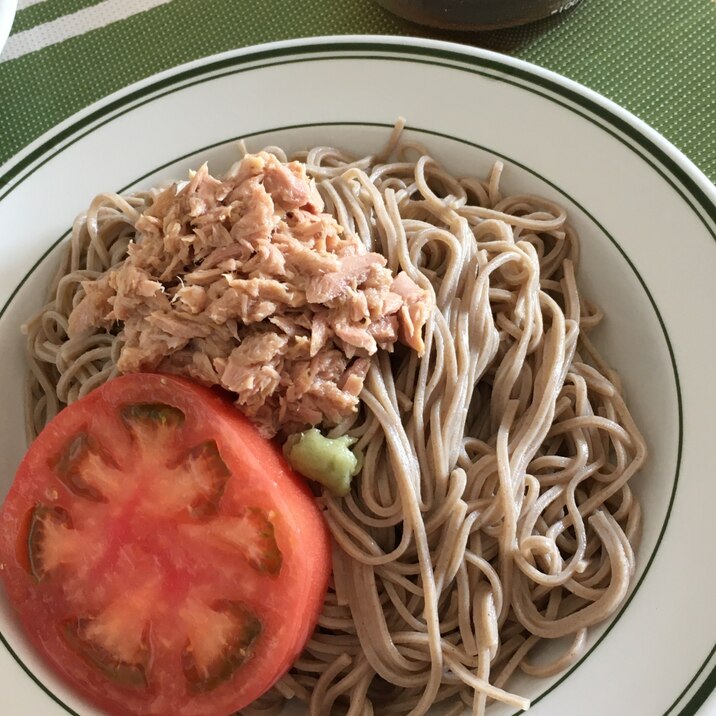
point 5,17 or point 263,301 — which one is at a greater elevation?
point 5,17

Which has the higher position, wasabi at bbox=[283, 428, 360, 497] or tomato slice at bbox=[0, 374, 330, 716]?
wasabi at bbox=[283, 428, 360, 497]

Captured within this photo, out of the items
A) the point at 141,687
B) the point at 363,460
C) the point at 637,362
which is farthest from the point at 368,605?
the point at 637,362

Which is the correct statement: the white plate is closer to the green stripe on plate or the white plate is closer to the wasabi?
the green stripe on plate

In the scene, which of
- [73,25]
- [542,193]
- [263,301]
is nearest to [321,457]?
[263,301]

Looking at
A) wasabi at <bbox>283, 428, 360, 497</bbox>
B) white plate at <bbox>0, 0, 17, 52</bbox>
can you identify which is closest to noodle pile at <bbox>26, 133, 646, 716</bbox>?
wasabi at <bbox>283, 428, 360, 497</bbox>

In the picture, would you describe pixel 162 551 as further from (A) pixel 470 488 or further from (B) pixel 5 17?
(B) pixel 5 17
